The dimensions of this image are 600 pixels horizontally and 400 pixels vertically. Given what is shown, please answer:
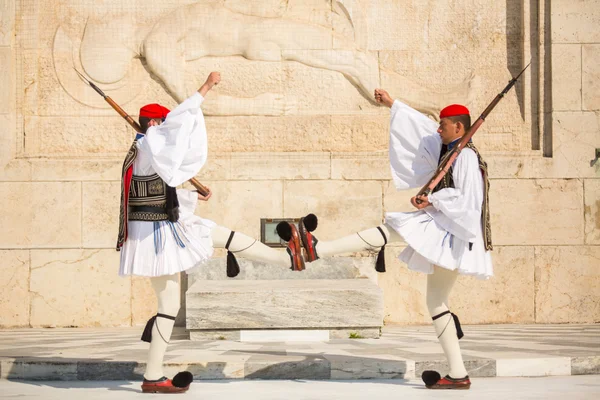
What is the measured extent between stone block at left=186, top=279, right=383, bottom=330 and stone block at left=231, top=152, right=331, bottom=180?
6.20ft

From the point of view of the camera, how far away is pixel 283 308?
861cm

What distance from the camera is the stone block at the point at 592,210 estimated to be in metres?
10.3

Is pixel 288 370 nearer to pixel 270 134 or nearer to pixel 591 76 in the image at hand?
pixel 270 134

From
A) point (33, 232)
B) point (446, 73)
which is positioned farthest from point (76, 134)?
point (446, 73)

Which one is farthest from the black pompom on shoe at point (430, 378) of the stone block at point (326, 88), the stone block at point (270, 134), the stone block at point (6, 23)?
the stone block at point (6, 23)

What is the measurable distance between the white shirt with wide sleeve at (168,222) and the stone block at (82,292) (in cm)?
410

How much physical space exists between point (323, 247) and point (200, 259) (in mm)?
764

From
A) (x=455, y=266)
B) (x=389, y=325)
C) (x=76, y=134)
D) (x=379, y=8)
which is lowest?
(x=389, y=325)

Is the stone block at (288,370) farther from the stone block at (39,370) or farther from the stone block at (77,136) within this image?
the stone block at (77,136)

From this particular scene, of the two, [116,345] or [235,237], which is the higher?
[235,237]

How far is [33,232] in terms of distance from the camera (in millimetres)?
10141

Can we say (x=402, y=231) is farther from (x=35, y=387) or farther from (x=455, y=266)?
(x=35, y=387)

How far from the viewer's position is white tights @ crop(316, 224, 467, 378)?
604 centimetres

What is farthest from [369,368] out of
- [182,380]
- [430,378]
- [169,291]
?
[169,291]
